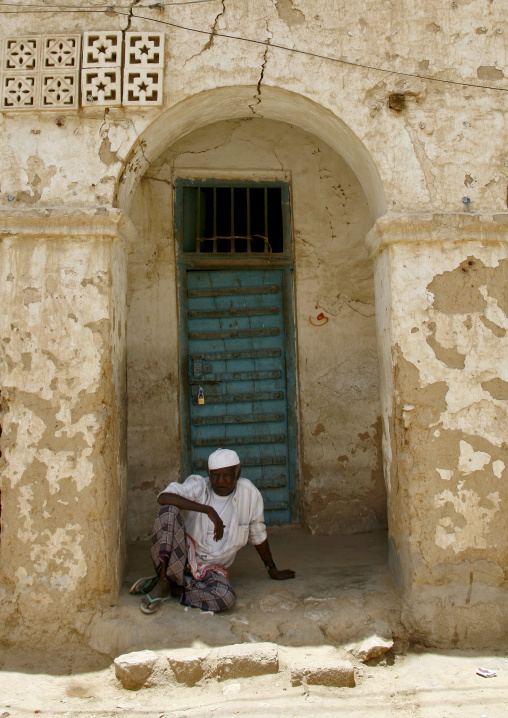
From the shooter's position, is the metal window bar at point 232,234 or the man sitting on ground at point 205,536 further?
the metal window bar at point 232,234

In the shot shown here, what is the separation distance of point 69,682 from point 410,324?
272 centimetres

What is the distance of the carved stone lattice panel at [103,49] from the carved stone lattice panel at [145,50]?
5 cm

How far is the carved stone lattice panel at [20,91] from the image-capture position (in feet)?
12.0

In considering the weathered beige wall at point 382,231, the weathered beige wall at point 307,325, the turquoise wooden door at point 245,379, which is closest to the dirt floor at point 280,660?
the weathered beige wall at point 382,231

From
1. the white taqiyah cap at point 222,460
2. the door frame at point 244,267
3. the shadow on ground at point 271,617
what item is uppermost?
the door frame at point 244,267

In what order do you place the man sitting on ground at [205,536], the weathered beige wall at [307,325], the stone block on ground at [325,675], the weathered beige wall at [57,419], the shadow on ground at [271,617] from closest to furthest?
the stone block on ground at [325,675]
the shadow on ground at [271,617]
the weathered beige wall at [57,419]
the man sitting on ground at [205,536]
the weathered beige wall at [307,325]

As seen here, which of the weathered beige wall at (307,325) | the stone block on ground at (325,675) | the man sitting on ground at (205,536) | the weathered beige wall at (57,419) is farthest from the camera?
the weathered beige wall at (307,325)

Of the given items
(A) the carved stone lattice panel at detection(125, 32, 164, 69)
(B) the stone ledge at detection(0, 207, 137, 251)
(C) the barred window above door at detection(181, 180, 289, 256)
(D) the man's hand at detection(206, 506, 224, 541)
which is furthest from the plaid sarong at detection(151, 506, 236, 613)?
(A) the carved stone lattice panel at detection(125, 32, 164, 69)

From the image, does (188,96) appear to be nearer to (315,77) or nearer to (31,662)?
(315,77)

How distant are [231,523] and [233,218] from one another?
8.52 ft

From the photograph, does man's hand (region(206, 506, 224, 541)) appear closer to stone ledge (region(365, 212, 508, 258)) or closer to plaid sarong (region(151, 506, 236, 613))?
plaid sarong (region(151, 506, 236, 613))

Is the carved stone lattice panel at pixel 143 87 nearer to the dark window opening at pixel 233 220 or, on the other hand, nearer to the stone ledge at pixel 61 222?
the stone ledge at pixel 61 222

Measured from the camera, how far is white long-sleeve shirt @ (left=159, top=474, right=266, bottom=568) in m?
3.76

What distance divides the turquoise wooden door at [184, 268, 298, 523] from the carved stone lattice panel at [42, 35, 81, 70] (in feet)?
6.12
